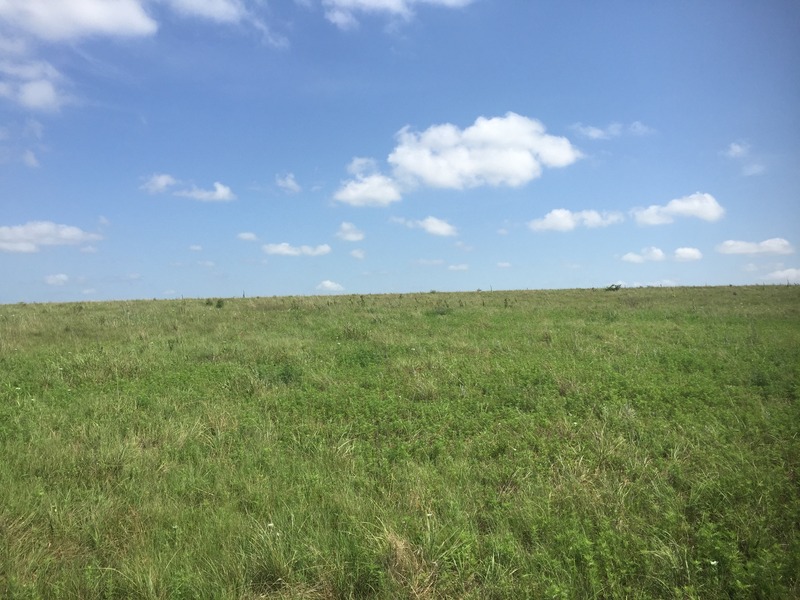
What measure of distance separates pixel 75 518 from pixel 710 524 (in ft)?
18.9

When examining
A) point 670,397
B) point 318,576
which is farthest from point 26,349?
point 670,397

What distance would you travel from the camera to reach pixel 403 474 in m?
5.35

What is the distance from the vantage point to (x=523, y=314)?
797 inches

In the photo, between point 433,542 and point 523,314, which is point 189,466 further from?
point 523,314

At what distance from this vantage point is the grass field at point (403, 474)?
3.80 m

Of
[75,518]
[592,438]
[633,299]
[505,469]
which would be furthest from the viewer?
[633,299]

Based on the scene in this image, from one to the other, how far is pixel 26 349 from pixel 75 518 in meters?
10.9

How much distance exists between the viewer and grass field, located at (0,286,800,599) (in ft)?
12.5

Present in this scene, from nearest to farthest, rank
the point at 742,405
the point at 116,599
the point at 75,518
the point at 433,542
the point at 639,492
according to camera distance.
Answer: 1. the point at 116,599
2. the point at 433,542
3. the point at 75,518
4. the point at 639,492
5. the point at 742,405

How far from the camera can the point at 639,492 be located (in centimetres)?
497

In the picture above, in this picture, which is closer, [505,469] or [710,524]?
[710,524]

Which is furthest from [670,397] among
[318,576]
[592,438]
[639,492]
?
[318,576]

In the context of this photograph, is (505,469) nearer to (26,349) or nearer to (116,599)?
(116,599)

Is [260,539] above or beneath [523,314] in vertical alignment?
beneath
